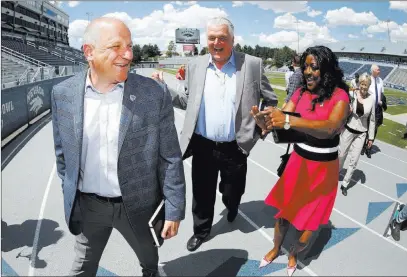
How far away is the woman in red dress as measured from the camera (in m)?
2.30

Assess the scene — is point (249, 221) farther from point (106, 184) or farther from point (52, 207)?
point (52, 207)

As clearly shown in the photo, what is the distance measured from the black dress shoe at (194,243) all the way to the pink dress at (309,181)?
1032 millimetres

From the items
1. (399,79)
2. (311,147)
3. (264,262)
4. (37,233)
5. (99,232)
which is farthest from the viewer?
(399,79)

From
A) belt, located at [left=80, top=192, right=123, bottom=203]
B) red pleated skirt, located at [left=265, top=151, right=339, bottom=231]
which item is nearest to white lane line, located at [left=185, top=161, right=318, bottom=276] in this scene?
red pleated skirt, located at [left=265, top=151, right=339, bottom=231]

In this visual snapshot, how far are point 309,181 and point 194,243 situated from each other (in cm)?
147

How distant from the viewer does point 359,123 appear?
4.95 meters

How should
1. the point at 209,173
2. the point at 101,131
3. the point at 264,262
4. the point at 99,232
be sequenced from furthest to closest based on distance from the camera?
1. the point at 209,173
2. the point at 264,262
3. the point at 99,232
4. the point at 101,131

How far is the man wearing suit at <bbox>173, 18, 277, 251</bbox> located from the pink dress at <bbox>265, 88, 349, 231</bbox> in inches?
18.9

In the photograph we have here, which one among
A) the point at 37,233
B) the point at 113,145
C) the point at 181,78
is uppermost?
the point at 181,78

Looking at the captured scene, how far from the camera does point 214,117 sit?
3.12 meters

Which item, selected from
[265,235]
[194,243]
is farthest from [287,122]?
[265,235]

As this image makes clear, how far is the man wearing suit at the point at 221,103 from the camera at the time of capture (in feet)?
9.82

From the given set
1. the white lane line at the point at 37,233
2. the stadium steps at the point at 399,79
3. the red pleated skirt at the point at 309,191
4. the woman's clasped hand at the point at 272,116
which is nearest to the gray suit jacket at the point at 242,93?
the red pleated skirt at the point at 309,191

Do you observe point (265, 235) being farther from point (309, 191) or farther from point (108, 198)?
point (108, 198)
